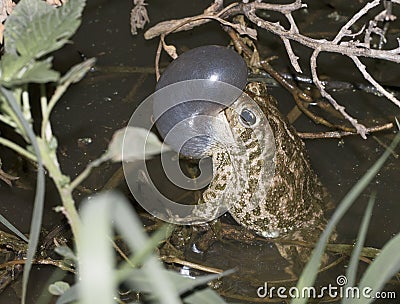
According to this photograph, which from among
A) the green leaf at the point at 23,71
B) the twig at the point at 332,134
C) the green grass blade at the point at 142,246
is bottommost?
the twig at the point at 332,134

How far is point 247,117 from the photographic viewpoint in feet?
7.57

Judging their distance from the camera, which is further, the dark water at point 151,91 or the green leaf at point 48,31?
the dark water at point 151,91

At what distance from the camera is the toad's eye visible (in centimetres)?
231

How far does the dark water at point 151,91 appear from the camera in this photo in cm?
245

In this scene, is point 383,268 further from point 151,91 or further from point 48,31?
point 151,91

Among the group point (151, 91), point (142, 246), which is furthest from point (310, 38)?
point (142, 246)

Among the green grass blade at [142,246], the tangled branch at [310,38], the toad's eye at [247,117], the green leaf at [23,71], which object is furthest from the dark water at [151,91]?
the green grass blade at [142,246]

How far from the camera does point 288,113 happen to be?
2855mm

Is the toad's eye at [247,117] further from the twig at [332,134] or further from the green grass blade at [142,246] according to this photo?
the green grass blade at [142,246]

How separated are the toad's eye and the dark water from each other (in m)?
0.45

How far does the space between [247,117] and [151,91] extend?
30.1 inches

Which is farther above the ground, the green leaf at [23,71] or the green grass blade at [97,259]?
the green leaf at [23,71]

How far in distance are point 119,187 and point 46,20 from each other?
5.65 ft

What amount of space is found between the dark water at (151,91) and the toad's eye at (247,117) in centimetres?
45
